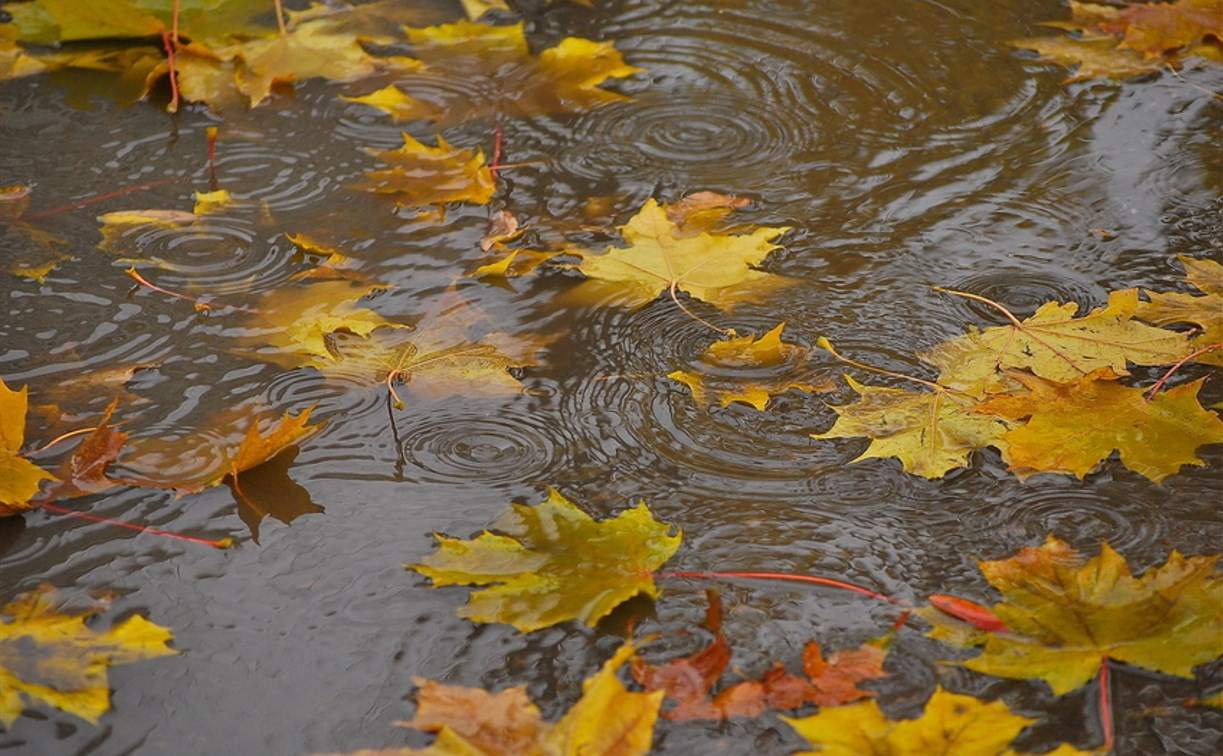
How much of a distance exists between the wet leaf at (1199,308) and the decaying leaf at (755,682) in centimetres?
84

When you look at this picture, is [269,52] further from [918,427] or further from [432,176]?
[918,427]

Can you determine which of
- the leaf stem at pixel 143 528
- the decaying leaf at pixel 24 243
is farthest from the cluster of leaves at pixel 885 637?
the decaying leaf at pixel 24 243

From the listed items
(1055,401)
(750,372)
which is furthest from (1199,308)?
(750,372)

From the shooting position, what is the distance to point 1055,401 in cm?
169

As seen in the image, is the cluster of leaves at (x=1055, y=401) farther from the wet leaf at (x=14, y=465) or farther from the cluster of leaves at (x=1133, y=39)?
the wet leaf at (x=14, y=465)

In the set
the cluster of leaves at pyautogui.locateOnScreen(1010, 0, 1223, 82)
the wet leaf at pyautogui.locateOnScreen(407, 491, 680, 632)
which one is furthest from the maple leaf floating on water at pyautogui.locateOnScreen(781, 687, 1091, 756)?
the cluster of leaves at pyautogui.locateOnScreen(1010, 0, 1223, 82)

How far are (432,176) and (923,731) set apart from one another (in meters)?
1.53

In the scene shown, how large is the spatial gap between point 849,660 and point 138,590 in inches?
34.8

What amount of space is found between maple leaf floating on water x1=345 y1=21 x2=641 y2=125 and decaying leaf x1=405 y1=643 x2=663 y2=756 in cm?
155

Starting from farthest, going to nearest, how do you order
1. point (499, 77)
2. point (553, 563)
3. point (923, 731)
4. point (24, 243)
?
Answer: point (499, 77) < point (24, 243) < point (553, 563) < point (923, 731)

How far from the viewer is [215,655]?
1.42 meters

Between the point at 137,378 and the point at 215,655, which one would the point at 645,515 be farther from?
the point at 137,378

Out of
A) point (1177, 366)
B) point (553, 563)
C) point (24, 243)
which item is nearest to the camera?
point (553, 563)

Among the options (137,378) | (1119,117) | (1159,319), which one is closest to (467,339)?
(137,378)
